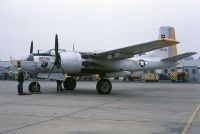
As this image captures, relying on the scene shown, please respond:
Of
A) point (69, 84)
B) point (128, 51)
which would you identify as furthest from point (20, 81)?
point (128, 51)

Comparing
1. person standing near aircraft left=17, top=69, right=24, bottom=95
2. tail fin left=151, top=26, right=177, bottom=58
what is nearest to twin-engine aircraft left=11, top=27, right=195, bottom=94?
person standing near aircraft left=17, top=69, right=24, bottom=95

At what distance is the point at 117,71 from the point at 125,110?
8.90m

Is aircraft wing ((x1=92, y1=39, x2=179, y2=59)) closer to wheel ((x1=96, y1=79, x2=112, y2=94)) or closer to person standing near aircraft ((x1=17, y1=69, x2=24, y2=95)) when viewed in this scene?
wheel ((x1=96, y1=79, x2=112, y2=94))

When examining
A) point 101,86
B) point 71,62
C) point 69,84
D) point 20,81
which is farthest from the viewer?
point 69,84

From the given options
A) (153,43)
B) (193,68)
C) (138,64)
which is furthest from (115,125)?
(193,68)

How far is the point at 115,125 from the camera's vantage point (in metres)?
9.34

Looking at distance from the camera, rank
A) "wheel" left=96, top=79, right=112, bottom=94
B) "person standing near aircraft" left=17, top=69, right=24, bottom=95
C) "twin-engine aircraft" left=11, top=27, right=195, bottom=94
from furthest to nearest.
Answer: "wheel" left=96, top=79, right=112, bottom=94 → "person standing near aircraft" left=17, top=69, right=24, bottom=95 → "twin-engine aircraft" left=11, top=27, right=195, bottom=94

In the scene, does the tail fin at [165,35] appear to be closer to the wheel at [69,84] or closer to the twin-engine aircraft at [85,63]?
the twin-engine aircraft at [85,63]

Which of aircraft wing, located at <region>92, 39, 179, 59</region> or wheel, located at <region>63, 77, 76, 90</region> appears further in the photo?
wheel, located at <region>63, 77, 76, 90</region>

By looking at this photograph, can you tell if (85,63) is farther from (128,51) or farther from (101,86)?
(128,51)

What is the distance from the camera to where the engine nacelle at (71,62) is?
19.3 metres

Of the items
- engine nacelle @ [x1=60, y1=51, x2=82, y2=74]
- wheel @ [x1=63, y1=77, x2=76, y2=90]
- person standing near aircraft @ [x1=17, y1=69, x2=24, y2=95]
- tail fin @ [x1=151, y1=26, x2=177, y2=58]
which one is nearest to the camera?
engine nacelle @ [x1=60, y1=51, x2=82, y2=74]

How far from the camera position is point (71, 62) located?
19359mm

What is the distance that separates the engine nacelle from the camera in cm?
1930
